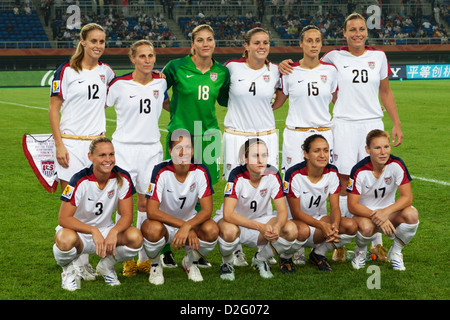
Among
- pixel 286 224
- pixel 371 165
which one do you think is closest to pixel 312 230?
pixel 286 224

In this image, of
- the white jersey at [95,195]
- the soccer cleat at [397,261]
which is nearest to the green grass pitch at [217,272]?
the soccer cleat at [397,261]

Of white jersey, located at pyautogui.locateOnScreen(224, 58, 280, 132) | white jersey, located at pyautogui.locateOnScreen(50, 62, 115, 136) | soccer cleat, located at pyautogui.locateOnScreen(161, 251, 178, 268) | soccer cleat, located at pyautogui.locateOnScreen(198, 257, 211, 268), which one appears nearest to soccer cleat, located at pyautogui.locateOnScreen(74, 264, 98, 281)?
soccer cleat, located at pyautogui.locateOnScreen(161, 251, 178, 268)

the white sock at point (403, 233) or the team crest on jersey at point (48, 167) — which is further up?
the team crest on jersey at point (48, 167)

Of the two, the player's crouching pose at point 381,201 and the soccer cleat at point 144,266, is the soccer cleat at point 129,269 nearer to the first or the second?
the soccer cleat at point 144,266

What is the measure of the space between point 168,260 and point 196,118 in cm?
126

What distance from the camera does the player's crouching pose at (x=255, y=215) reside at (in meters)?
4.70

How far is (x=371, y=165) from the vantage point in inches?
198

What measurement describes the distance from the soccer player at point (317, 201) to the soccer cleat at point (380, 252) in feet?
1.61

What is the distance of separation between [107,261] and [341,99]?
8.44 feet

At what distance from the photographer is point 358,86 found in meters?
5.49

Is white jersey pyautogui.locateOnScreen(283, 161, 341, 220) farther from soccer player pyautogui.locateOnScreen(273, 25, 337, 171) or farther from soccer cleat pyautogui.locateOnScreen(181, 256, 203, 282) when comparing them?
soccer cleat pyautogui.locateOnScreen(181, 256, 203, 282)

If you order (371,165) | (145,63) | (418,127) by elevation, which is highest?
(145,63)

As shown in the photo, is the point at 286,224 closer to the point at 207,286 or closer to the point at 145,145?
the point at 207,286
